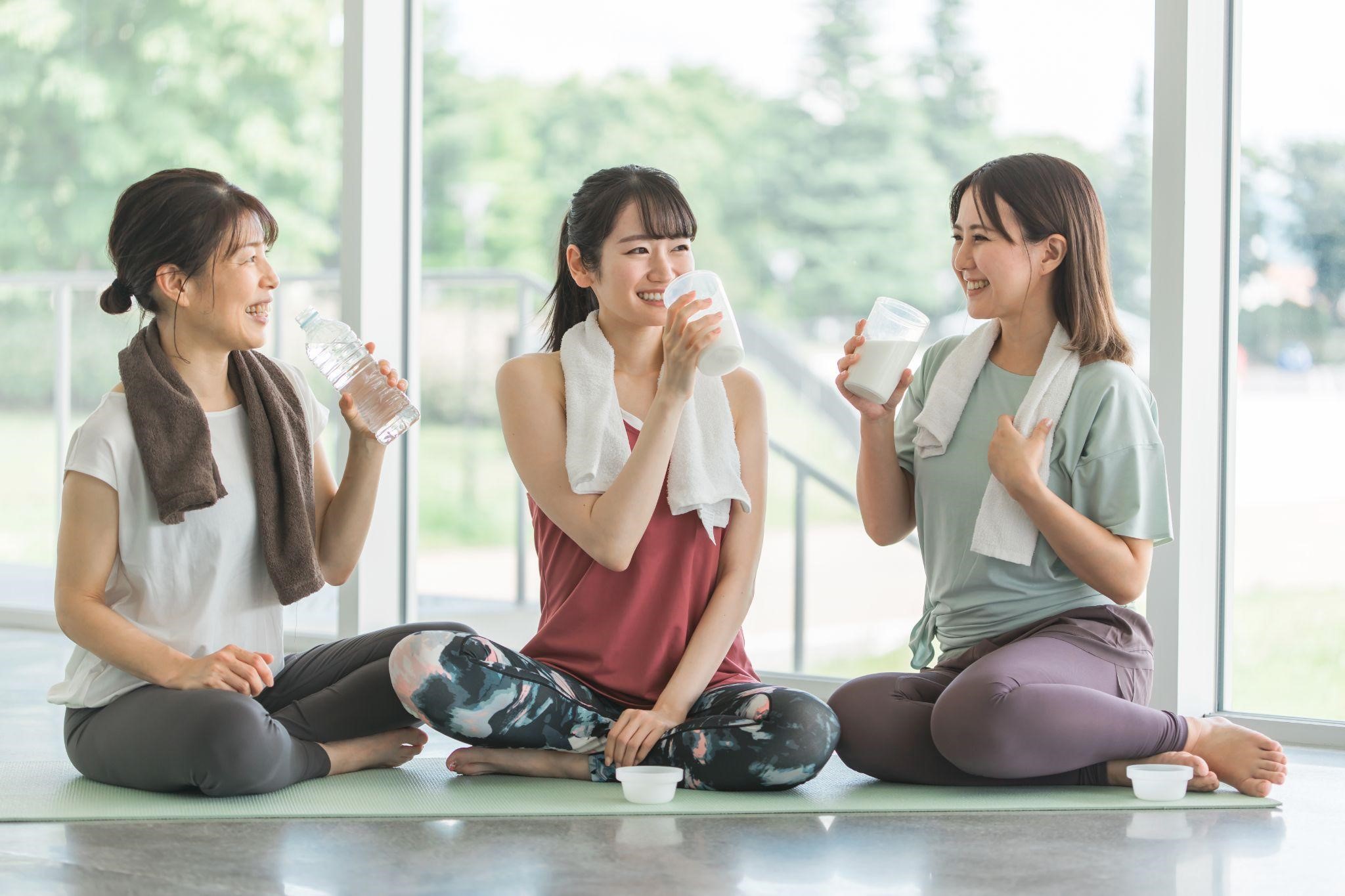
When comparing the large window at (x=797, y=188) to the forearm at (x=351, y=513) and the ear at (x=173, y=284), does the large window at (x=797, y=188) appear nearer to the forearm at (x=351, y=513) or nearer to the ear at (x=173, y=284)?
the forearm at (x=351, y=513)

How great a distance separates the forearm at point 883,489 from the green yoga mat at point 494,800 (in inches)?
13.5

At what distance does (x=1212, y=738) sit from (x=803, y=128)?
3.36 meters

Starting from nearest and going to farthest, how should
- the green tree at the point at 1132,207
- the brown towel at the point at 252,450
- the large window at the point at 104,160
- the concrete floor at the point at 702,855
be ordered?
the concrete floor at the point at 702,855 → the brown towel at the point at 252,450 → the green tree at the point at 1132,207 → the large window at the point at 104,160

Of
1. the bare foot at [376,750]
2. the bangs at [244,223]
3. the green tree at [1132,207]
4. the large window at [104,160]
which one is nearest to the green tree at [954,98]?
the green tree at [1132,207]

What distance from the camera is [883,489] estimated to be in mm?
1824

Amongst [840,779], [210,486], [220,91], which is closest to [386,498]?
[210,486]

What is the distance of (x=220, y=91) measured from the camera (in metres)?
5.71

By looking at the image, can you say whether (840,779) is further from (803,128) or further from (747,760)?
(803,128)

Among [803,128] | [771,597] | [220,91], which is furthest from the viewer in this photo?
[220,91]

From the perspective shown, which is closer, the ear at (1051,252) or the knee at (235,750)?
the knee at (235,750)

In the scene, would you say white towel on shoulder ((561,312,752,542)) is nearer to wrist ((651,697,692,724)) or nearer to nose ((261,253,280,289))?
wrist ((651,697,692,724))

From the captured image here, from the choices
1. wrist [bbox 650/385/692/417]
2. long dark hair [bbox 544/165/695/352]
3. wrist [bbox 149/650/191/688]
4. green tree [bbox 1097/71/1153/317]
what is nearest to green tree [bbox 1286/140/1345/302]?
green tree [bbox 1097/71/1153/317]

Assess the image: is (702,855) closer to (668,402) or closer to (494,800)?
(494,800)

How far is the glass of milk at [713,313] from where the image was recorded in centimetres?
157
